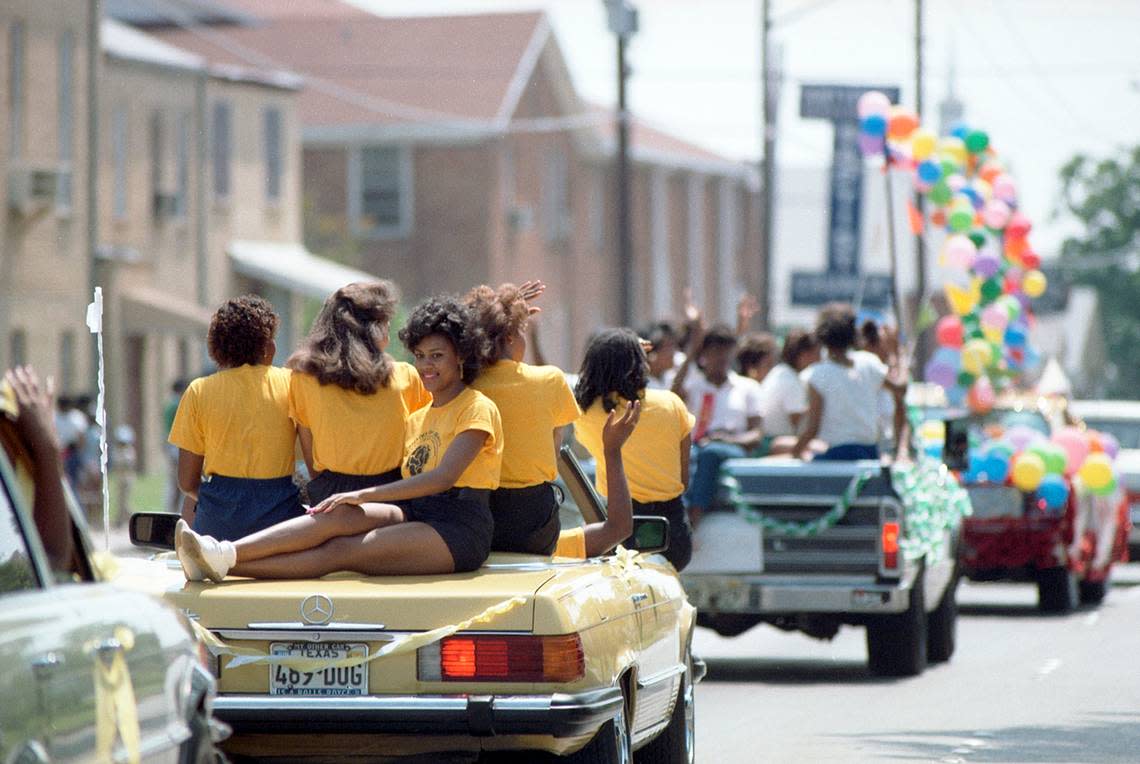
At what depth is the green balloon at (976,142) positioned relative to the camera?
67.6 feet

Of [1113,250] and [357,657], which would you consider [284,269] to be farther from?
[1113,250]

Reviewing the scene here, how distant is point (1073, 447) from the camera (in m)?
18.8

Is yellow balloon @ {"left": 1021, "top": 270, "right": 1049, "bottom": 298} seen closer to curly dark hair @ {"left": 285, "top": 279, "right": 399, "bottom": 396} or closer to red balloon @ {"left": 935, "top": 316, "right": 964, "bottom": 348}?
red balloon @ {"left": 935, "top": 316, "right": 964, "bottom": 348}

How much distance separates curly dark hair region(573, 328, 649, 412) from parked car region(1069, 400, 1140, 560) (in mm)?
14002

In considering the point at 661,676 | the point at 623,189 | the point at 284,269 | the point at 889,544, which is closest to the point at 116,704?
the point at 661,676

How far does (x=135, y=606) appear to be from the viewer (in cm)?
573

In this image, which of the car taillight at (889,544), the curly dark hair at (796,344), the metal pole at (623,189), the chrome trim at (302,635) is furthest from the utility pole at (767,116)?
the chrome trim at (302,635)

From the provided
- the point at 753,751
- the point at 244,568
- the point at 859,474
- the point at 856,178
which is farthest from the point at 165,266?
the point at 244,568

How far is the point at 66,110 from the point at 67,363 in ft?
12.6

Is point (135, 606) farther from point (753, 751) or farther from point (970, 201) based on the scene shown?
point (970, 201)

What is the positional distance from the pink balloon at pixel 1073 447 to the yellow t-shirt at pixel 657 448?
7729mm

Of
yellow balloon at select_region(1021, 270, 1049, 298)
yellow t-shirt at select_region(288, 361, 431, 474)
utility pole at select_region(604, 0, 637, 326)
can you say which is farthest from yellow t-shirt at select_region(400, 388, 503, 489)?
utility pole at select_region(604, 0, 637, 326)

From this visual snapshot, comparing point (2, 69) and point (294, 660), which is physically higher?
point (2, 69)

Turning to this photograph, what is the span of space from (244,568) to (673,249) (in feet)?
181
